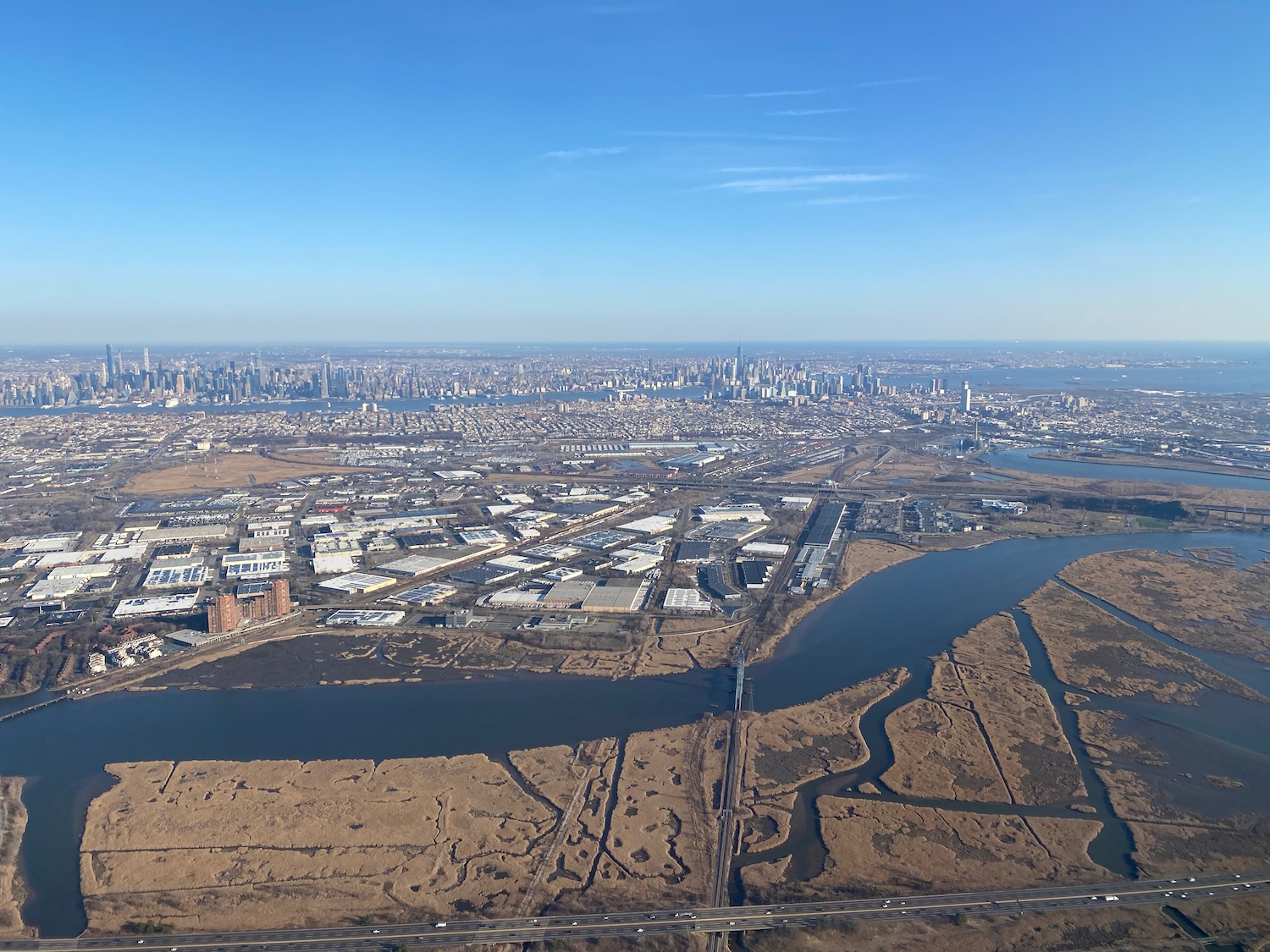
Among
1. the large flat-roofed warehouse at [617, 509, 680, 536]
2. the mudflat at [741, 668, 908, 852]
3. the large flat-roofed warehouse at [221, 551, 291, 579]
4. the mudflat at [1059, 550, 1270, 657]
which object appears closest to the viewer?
the mudflat at [741, 668, 908, 852]

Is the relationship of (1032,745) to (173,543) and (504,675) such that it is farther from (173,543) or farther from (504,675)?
(173,543)

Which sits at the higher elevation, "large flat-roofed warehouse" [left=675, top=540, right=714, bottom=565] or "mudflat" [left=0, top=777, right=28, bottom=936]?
"large flat-roofed warehouse" [left=675, top=540, right=714, bottom=565]

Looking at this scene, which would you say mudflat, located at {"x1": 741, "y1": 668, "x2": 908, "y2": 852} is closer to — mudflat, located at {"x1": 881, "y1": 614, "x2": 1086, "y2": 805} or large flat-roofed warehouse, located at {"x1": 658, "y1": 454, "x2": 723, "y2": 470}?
mudflat, located at {"x1": 881, "y1": 614, "x2": 1086, "y2": 805}

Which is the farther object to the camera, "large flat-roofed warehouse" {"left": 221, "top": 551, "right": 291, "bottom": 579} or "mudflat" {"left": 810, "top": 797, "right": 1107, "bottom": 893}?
"large flat-roofed warehouse" {"left": 221, "top": 551, "right": 291, "bottom": 579}

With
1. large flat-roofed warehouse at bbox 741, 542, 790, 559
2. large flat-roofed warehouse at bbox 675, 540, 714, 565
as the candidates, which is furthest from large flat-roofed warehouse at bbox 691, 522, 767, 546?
large flat-roofed warehouse at bbox 675, 540, 714, 565

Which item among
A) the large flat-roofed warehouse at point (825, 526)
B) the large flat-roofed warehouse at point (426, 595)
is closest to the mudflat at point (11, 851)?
the large flat-roofed warehouse at point (426, 595)

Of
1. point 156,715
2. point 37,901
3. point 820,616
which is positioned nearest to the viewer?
point 37,901

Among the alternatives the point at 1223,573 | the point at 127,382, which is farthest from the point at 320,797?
the point at 127,382
